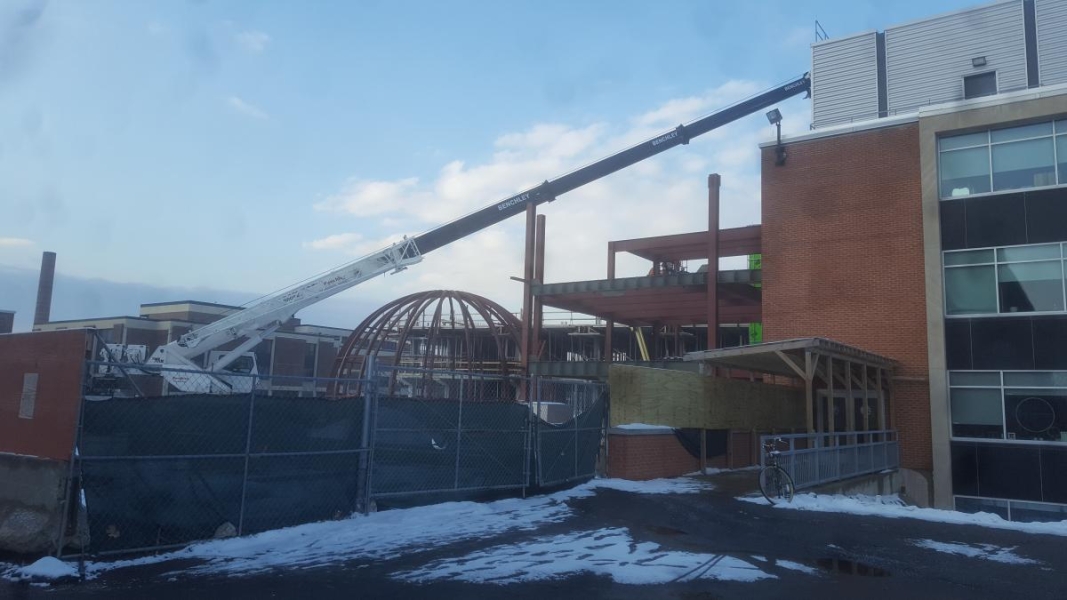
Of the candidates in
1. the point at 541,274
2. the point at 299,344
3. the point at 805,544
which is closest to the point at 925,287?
the point at 805,544

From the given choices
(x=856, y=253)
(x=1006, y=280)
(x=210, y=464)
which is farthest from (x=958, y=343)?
(x=210, y=464)

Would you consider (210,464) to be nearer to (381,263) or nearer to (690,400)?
(690,400)

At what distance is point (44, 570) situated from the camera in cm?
814

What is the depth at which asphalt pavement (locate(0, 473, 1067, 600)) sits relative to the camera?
785 centimetres

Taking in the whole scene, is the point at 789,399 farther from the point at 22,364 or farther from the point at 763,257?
the point at 22,364

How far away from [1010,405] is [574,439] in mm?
11842

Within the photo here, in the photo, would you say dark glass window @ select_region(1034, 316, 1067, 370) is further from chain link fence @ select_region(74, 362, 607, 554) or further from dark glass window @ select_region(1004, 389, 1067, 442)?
chain link fence @ select_region(74, 362, 607, 554)

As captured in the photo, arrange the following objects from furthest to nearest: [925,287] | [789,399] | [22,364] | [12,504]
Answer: [789,399]
[925,287]
[22,364]
[12,504]

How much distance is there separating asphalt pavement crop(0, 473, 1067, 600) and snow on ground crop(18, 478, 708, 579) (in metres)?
0.29

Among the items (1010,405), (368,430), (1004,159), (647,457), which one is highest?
(1004,159)

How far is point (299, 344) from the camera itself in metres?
60.1

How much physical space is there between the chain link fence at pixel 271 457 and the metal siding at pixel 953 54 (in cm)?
2087

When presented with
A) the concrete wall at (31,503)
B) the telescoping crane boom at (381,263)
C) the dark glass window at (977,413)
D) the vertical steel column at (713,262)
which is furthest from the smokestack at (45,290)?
the dark glass window at (977,413)

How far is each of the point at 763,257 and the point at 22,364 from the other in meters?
20.3
